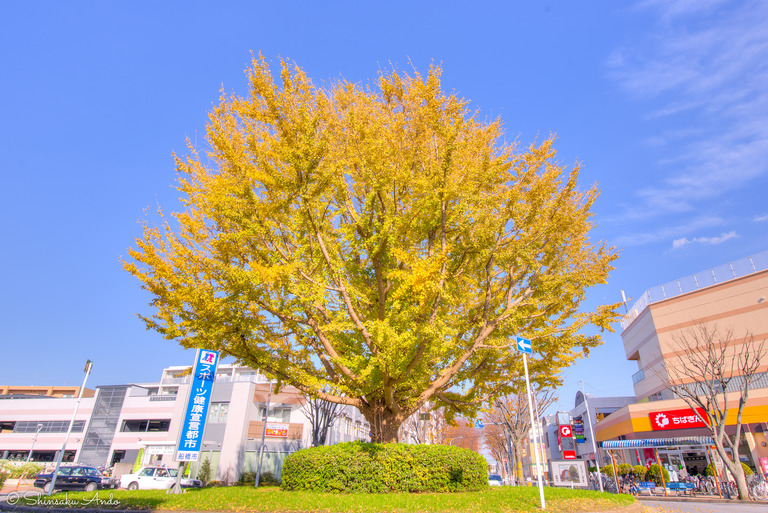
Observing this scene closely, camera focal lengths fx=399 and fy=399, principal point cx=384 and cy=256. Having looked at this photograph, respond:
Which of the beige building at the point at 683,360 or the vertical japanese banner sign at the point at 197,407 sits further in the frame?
the beige building at the point at 683,360

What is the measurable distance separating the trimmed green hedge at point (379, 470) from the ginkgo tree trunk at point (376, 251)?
3.65 ft

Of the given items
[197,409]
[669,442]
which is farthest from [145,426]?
[669,442]

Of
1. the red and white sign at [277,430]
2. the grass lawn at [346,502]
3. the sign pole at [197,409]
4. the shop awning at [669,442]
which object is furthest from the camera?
the red and white sign at [277,430]

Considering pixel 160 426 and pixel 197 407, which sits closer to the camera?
pixel 197 407

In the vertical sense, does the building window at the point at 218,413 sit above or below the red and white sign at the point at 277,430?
above

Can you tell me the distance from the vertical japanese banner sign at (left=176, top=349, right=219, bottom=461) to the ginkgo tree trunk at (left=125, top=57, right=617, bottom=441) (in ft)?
11.3

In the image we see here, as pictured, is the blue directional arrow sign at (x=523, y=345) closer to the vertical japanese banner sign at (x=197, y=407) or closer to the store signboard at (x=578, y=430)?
the vertical japanese banner sign at (x=197, y=407)

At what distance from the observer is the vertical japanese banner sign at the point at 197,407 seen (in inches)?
513

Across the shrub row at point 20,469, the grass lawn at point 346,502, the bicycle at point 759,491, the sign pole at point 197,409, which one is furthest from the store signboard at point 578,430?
the shrub row at point 20,469

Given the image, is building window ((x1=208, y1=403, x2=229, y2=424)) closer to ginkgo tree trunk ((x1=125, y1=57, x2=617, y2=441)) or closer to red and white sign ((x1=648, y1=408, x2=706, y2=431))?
ginkgo tree trunk ((x1=125, y1=57, x2=617, y2=441))

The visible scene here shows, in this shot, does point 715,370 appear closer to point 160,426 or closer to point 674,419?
point 674,419

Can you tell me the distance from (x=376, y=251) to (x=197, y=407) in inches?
336

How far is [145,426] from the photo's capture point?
40.3 metres

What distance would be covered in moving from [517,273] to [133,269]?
33.6 ft
